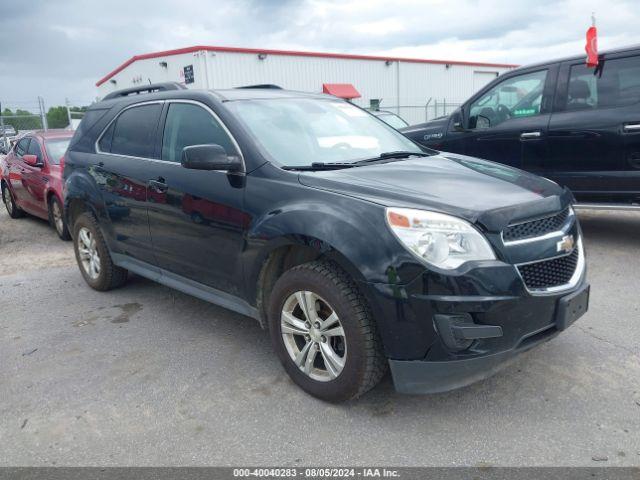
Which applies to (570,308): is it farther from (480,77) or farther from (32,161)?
(480,77)

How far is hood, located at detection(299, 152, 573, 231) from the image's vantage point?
8.99 ft

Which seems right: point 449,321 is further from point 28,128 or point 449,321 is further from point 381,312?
point 28,128

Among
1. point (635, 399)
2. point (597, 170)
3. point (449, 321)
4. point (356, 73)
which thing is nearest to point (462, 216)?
point (449, 321)

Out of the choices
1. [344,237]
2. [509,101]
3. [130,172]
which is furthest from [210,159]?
[509,101]

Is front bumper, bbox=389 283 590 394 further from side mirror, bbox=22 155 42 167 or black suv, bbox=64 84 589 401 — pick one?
side mirror, bbox=22 155 42 167

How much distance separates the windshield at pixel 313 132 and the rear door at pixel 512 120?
231 cm

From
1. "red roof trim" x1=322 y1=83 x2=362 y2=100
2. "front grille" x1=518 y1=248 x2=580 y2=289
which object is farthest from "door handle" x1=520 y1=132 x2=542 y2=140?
"red roof trim" x1=322 y1=83 x2=362 y2=100

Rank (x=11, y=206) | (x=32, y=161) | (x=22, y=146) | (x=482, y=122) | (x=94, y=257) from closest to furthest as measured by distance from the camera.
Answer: (x=94, y=257) → (x=482, y=122) → (x=32, y=161) → (x=22, y=146) → (x=11, y=206)

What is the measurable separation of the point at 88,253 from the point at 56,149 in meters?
3.61

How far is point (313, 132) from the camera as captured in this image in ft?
12.4

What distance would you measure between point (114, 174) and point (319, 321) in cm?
249

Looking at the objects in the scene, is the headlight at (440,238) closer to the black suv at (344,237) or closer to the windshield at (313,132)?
the black suv at (344,237)

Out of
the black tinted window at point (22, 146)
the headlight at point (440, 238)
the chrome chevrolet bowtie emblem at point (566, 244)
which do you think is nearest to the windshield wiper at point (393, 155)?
the headlight at point (440, 238)

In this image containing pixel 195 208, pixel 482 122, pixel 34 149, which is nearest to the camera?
pixel 195 208
